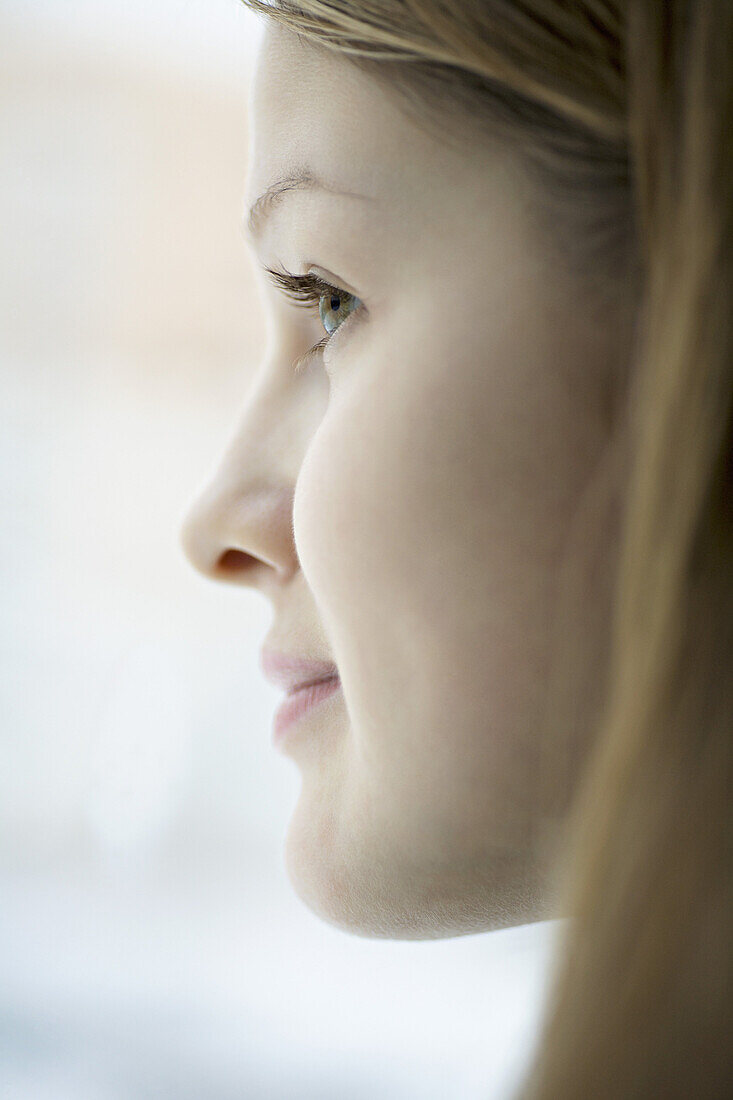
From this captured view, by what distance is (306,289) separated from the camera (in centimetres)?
36

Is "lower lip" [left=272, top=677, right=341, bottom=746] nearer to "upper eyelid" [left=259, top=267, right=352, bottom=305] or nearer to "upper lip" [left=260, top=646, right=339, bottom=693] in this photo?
"upper lip" [left=260, top=646, right=339, bottom=693]

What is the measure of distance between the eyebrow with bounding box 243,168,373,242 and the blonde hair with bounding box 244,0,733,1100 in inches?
4.2

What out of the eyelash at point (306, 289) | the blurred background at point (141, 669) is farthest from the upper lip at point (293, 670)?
the blurred background at point (141, 669)

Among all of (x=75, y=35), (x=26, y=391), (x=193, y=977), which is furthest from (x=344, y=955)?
(x=75, y=35)

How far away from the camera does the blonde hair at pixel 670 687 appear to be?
0.22m

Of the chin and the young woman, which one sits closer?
the young woman

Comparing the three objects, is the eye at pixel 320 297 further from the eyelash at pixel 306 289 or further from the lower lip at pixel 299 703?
the lower lip at pixel 299 703

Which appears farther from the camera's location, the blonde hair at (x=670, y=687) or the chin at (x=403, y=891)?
the chin at (x=403, y=891)

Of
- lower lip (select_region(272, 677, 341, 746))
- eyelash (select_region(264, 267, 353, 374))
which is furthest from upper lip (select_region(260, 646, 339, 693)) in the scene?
eyelash (select_region(264, 267, 353, 374))

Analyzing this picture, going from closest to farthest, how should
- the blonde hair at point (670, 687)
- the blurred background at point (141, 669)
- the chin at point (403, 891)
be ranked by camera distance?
the blonde hair at point (670, 687)
the chin at point (403, 891)
the blurred background at point (141, 669)

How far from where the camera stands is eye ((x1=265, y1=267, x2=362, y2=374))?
1.15 ft

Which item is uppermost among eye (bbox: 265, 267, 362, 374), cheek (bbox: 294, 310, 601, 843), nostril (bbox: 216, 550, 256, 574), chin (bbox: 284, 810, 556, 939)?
eye (bbox: 265, 267, 362, 374)

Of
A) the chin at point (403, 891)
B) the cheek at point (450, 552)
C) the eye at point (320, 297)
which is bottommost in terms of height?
the chin at point (403, 891)

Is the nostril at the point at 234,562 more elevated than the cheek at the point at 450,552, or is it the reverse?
the nostril at the point at 234,562
